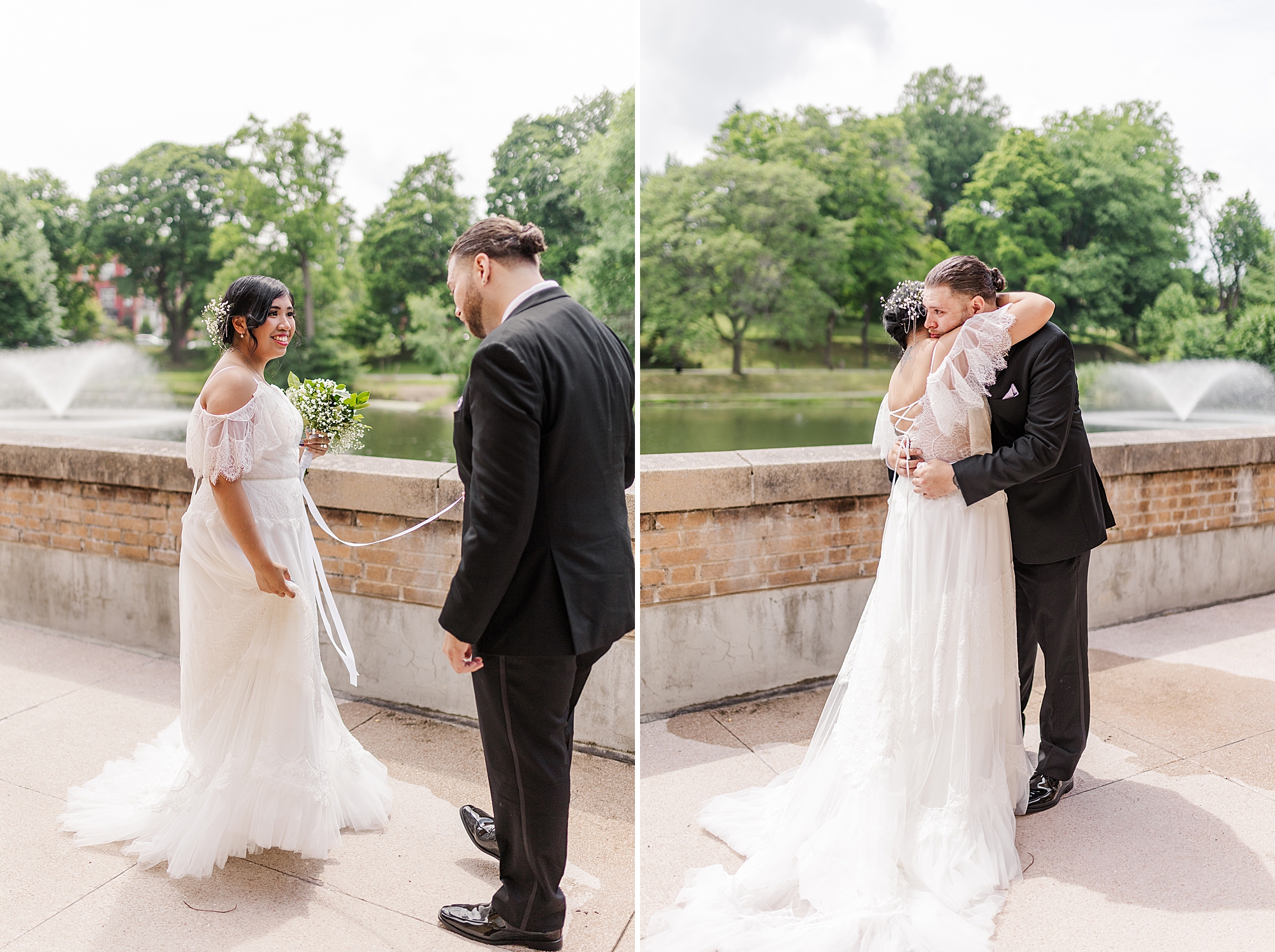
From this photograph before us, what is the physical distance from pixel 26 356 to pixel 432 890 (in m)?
55.7

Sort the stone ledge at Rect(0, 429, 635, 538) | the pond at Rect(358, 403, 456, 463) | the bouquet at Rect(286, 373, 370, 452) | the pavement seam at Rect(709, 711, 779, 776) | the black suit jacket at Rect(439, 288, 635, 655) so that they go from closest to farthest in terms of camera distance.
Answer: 1. the black suit jacket at Rect(439, 288, 635, 655)
2. the bouquet at Rect(286, 373, 370, 452)
3. the pavement seam at Rect(709, 711, 779, 776)
4. the stone ledge at Rect(0, 429, 635, 538)
5. the pond at Rect(358, 403, 456, 463)

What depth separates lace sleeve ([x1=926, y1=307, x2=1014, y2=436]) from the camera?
10.6 feet

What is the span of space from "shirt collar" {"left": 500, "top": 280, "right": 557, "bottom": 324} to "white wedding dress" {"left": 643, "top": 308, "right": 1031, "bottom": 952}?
150cm

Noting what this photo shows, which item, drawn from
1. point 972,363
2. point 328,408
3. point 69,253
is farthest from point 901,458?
point 69,253

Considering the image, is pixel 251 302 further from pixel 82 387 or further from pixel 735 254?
pixel 82 387

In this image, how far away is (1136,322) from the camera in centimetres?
4741

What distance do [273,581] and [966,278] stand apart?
108 inches

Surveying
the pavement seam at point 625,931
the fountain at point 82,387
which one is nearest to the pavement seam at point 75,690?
the pavement seam at point 625,931

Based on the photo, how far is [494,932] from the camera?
2.79 m

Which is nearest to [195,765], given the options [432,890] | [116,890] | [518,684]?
[116,890]

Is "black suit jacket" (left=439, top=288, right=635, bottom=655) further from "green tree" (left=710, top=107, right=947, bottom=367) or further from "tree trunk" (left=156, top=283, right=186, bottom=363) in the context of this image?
"tree trunk" (left=156, top=283, right=186, bottom=363)

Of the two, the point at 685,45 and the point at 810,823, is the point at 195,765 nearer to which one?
the point at 810,823

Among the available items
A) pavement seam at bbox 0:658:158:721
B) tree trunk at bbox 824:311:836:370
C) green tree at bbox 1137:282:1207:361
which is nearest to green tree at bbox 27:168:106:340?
tree trunk at bbox 824:311:836:370

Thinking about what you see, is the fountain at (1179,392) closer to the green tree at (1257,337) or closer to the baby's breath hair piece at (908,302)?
the green tree at (1257,337)
